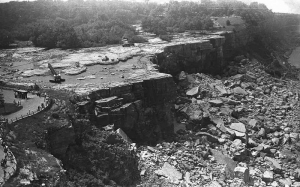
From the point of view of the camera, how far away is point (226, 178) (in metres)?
20.8

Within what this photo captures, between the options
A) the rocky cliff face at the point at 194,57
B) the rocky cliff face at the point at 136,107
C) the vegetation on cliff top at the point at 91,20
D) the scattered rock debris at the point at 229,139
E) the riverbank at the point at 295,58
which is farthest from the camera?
the riverbank at the point at 295,58

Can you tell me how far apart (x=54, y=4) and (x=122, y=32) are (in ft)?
75.4

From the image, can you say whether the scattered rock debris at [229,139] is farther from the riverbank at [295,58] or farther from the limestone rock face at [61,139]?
the riverbank at [295,58]

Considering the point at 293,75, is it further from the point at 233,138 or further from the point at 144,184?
the point at 144,184

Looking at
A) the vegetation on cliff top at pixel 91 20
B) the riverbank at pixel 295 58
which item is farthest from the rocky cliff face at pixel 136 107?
the riverbank at pixel 295 58

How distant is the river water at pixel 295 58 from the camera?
189ft

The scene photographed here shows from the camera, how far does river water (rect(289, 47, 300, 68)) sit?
2269 inches

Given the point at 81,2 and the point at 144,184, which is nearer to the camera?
the point at 144,184

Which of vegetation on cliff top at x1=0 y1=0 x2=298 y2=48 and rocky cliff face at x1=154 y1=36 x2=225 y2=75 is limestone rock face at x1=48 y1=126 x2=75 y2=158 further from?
vegetation on cliff top at x1=0 y1=0 x2=298 y2=48

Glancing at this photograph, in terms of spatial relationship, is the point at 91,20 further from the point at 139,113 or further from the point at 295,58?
the point at 295,58

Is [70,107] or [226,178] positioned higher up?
[70,107]

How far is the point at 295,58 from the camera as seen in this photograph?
62.2 meters

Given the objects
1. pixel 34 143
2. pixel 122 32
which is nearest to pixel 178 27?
pixel 122 32

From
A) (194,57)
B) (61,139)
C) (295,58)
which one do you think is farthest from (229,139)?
(295,58)
